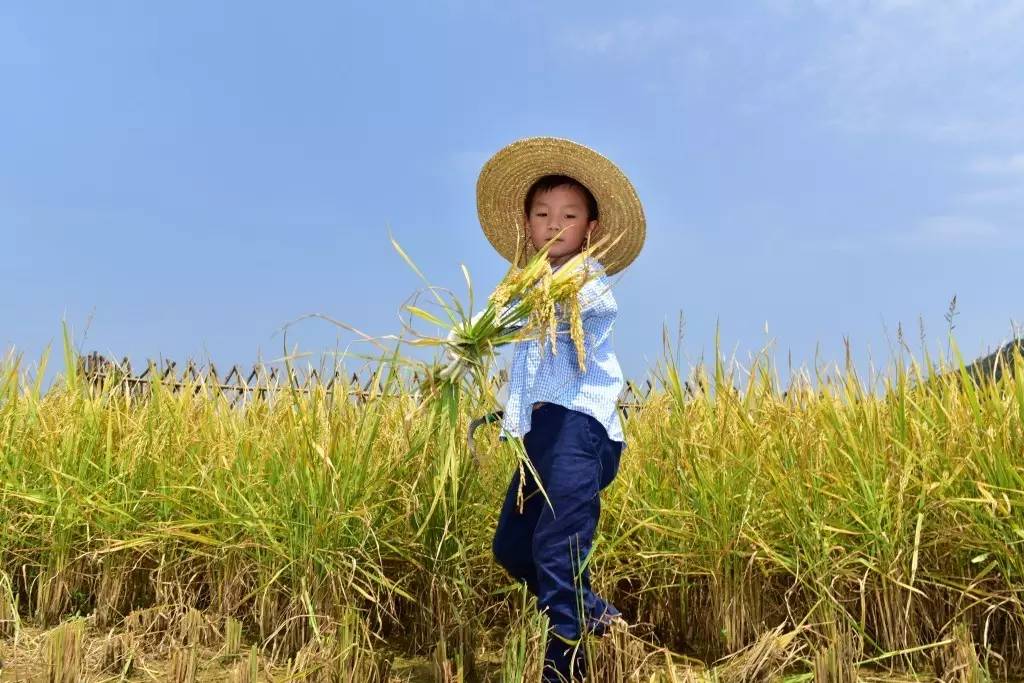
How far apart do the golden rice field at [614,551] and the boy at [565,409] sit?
0.13m

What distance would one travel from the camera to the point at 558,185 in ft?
9.88

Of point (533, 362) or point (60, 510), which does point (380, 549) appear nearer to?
point (533, 362)

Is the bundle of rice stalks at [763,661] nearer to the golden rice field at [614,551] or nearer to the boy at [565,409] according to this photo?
the golden rice field at [614,551]

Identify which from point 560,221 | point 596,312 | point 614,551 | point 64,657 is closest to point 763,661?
point 614,551

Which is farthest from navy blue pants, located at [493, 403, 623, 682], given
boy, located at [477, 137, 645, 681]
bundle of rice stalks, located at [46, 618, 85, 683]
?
bundle of rice stalks, located at [46, 618, 85, 683]

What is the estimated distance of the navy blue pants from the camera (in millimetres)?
2490

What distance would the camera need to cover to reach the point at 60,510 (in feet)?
11.5

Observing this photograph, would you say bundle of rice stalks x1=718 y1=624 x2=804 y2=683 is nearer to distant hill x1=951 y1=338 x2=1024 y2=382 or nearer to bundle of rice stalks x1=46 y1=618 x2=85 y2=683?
distant hill x1=951 y1=338 x2=1024 y2=382

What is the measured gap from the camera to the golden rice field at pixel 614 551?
2764mm

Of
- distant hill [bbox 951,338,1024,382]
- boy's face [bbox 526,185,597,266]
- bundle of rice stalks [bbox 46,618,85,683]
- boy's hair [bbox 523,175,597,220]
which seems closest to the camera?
bundle of rice stalks [bbox 46,618,85,683]

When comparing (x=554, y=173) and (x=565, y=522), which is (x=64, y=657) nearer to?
(x=565, y=522)

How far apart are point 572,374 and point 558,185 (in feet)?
2.51

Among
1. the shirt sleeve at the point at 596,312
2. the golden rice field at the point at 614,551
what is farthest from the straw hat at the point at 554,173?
the golden rice field at the point at 614,551

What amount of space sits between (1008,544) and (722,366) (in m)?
1.19
